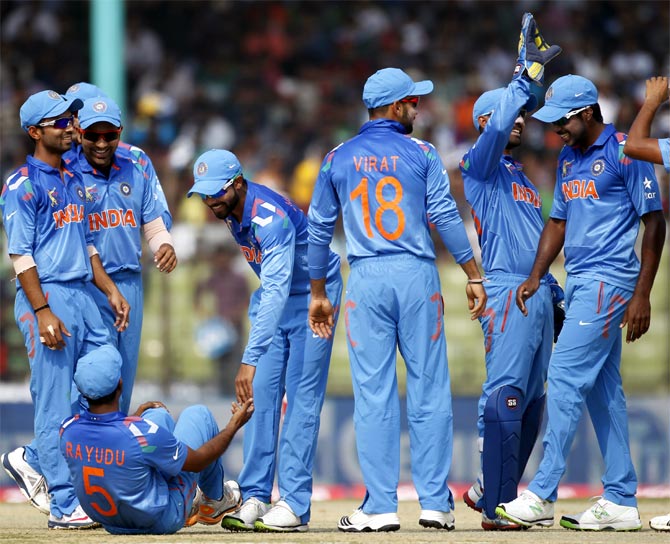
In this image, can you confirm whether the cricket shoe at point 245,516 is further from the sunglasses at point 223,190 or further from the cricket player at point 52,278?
the sunglasses at point 223,190

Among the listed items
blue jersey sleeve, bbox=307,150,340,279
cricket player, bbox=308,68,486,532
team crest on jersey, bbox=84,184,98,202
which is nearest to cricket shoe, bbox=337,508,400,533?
cricket player, bbox=308,68,486,532

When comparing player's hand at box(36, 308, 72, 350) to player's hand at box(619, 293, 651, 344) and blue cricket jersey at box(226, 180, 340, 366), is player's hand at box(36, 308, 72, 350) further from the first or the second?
player's hand at box(619, 293, 651, 344)

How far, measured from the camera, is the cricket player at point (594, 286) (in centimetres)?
747

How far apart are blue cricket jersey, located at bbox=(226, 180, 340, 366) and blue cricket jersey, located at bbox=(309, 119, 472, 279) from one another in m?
0.18

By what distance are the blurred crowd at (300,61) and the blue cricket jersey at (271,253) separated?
358 inches

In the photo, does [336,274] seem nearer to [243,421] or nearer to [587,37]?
[243,421]

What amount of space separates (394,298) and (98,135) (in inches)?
80.6

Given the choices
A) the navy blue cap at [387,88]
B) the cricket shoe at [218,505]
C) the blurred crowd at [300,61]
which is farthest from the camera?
the blurred crowd at [300,61]

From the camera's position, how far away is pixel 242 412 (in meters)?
7.19

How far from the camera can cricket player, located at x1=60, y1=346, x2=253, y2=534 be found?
6.84m

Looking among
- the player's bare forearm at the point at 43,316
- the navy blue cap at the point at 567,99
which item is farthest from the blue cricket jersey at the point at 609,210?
the player's bare forearm at the point at 43,316

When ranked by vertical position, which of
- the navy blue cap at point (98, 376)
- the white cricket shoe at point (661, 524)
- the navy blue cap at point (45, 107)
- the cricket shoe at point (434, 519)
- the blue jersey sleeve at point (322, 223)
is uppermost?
the navy blue cap at point (45, 107)

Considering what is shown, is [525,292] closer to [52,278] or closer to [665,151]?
[665,151]

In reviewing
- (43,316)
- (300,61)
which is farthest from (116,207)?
(300,61)
